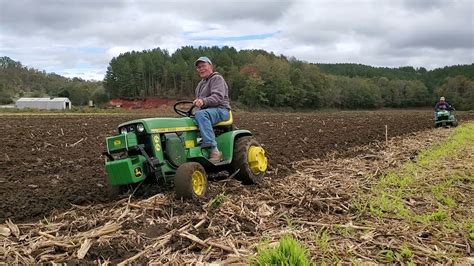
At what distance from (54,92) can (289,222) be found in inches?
4703

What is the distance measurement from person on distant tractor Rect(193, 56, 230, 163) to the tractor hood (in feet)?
0.77

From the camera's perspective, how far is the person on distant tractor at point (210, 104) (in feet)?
25.9

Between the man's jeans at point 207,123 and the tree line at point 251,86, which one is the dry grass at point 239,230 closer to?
the man's jeans at point 207,123

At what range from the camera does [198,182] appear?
23.8 ft

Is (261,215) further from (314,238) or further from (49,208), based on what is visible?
(49,208)

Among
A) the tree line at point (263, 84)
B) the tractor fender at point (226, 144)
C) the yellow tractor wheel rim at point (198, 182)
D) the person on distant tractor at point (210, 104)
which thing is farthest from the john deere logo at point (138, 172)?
the tree line at point (263, 84)

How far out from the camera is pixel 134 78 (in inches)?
A: 3634

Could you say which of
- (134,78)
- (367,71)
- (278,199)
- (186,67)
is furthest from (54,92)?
(278,199)

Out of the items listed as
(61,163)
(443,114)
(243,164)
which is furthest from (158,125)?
(443,114)

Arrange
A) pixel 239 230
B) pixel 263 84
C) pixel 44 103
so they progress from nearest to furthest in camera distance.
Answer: pixel 239 230
pixel 44 103
pixel 263 84

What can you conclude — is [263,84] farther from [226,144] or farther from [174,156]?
[174,156]

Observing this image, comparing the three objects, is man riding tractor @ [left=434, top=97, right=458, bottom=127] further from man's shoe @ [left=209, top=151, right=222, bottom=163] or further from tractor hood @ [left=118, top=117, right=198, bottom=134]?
tractor hood @ [left=118, top=117, right=198, bottom=134]

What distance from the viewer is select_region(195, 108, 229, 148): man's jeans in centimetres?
788

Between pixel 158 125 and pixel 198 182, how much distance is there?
107 cm
